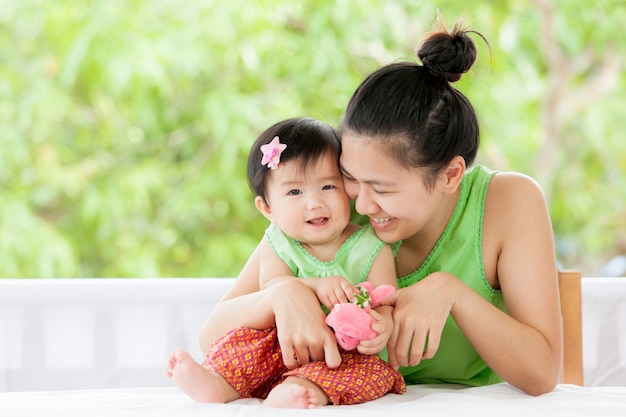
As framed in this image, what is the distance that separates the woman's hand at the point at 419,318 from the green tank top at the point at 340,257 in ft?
0.36

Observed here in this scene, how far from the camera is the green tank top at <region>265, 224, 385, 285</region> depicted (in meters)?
1.53

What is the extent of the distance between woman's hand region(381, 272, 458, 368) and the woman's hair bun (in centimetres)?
38

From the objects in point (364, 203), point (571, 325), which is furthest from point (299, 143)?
point (571, 325)

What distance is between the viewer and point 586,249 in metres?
4.11

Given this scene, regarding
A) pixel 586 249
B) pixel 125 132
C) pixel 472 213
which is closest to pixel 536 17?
pixel 586 249

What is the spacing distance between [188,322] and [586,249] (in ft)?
8.66

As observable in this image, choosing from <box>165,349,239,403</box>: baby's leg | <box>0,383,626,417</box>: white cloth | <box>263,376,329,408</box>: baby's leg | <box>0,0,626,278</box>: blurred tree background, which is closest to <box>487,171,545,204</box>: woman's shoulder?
<box>0,383,626,417</box>: white cloth

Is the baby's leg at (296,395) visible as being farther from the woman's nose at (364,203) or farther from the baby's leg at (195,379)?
the woman's nose at (364,203)

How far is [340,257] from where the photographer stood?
156 centimetres

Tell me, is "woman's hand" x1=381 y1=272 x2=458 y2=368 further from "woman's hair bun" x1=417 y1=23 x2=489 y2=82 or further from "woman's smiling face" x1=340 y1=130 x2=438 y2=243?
"woman's hair bun" x1=417 y1=23 x2=489 y2=82

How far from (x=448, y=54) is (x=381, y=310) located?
489 mm

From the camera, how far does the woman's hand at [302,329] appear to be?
1384mm

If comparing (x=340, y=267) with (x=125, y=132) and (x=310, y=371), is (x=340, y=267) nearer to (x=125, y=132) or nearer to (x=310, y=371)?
(x=310, y=371)

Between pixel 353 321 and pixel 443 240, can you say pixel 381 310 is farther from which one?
pixel 443 240
